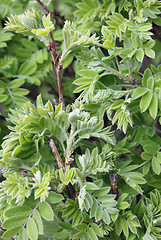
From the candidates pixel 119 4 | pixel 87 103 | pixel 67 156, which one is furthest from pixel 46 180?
pixel 119 4

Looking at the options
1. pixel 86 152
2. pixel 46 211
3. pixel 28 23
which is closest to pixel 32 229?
pixel 46 211

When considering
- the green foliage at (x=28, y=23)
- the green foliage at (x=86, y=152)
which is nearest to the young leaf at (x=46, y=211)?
the green foliage at (x=86, y=152)

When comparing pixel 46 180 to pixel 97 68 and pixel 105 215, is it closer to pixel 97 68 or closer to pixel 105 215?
pixel 105 215

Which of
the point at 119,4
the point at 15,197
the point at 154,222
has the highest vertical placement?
the point at 119,4

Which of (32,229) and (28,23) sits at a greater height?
(28,23)

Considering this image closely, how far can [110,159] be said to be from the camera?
20.1 inches

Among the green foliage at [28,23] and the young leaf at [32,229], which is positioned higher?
the green foliage at [28,23]

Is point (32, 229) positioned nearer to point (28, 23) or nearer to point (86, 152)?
point (86, 152)

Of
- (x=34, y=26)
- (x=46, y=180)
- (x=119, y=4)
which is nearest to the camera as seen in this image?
(x=46, y=180)

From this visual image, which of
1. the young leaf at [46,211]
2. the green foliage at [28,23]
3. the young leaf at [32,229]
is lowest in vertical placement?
the young leaf at [32,229]

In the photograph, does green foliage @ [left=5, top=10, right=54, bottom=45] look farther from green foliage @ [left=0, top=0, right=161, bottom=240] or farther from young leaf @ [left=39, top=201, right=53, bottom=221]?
young leaf @ [left=39, top=201, right=53, bottom=221]

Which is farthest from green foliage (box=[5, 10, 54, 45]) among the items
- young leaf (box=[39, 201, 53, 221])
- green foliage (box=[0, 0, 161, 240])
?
young leaf (box=[39, 201, 53, 221])

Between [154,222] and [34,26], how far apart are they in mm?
443

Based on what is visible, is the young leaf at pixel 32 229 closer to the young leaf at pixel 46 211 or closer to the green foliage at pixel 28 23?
the young leaf at pixel 46 211
